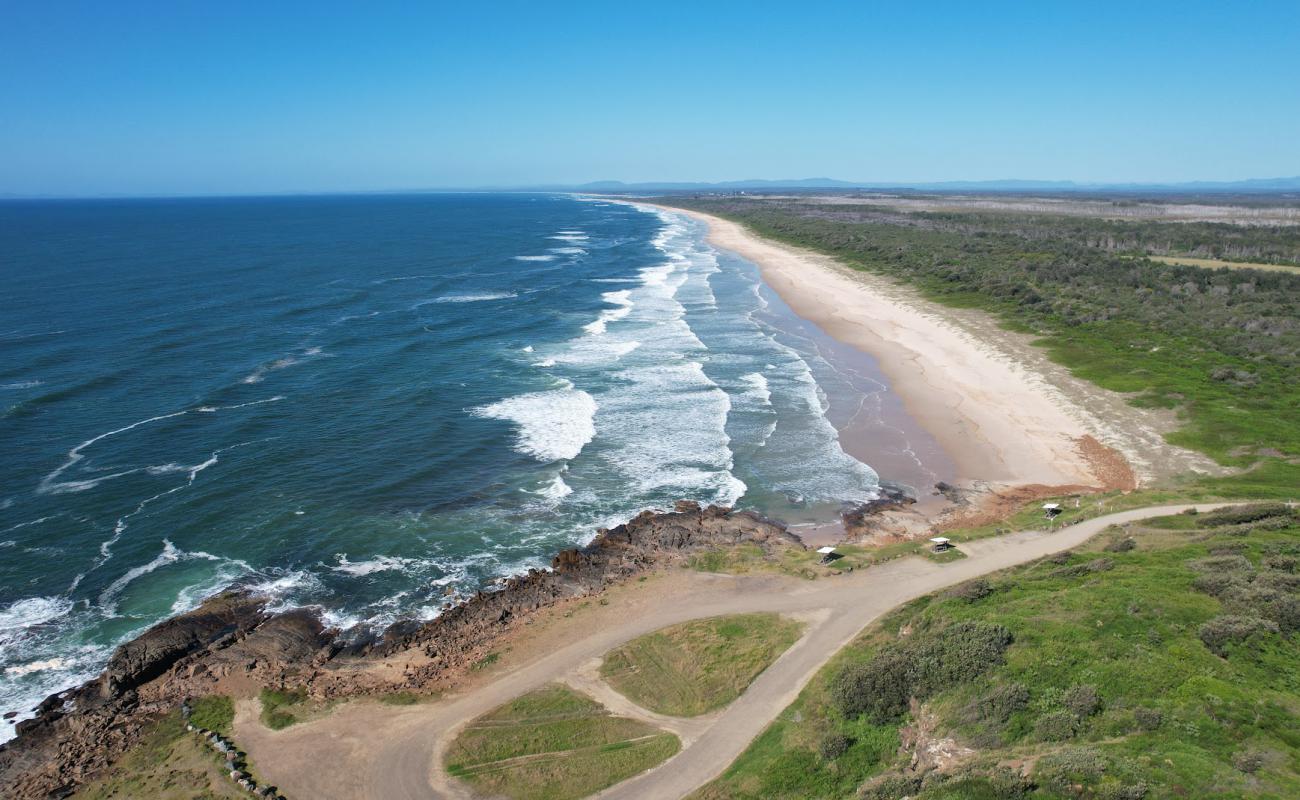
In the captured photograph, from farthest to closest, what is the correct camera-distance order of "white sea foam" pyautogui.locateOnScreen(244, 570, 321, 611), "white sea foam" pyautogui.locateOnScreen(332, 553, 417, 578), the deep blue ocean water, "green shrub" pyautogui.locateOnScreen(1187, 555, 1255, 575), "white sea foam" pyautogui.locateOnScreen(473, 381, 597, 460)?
"white sea foam" pyautogui.locateOnScreen(473, 381, 597, 460), "white sea foam" pyautogui.locateOnScreen(332, 553, 417, 578), the deep blue ocean water, "white sea foam" pyautogui.locateOnScreen(244, 570, 321, 611), "green shrub" pyautogui.locateOnScreen(1187, 555, 1255, 575)

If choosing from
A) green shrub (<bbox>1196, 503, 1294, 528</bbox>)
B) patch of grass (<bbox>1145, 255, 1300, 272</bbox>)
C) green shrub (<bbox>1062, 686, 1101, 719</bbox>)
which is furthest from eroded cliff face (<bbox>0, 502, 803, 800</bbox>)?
patch of grass (<bbox>1145, 255, 1300, 272</bbox>)

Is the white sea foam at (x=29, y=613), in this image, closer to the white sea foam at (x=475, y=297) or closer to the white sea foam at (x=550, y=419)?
the white sea foam at (x=550, y=419)

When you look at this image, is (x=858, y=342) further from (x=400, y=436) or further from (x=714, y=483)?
(x=400, y=436)

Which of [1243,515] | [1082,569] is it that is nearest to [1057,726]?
[1082,569]

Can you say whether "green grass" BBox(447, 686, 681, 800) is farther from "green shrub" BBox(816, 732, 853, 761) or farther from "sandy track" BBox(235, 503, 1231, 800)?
"green shrub" BBox(816, 732, 853, 761)

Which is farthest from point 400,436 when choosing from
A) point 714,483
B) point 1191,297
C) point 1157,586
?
point 1191,297

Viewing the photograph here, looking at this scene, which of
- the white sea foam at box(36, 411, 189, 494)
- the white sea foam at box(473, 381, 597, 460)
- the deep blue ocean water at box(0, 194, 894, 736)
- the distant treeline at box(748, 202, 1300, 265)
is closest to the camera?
the deep blue ocean water at box(0, 194, 894, 736)
